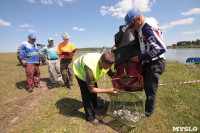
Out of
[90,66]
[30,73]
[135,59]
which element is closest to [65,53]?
[30,73]

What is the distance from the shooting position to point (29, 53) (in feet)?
15.1

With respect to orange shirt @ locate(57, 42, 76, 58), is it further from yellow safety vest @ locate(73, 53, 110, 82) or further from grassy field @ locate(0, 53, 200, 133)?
yellow safety vest @ locate(73, 53, 110, 82)

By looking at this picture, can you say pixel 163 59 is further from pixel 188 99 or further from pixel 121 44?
pixel 188 99

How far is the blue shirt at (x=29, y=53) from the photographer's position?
451cm

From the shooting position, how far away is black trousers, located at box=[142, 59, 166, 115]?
2.48m

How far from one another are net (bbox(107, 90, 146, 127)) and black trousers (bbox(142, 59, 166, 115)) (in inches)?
13.3

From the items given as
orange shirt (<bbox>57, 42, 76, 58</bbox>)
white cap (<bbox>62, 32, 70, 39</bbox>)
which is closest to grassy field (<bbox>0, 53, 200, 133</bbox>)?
orange shirt (<bbox>57, 42, 76, 58</bbox>)

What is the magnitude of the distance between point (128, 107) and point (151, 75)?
987 mm

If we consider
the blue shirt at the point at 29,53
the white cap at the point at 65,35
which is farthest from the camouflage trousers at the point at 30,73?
the white cap at the point at 65,35

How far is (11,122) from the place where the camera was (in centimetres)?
296

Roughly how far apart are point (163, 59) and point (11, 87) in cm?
650

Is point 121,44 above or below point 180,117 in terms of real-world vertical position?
above

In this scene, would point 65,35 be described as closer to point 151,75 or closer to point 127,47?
point 127,47

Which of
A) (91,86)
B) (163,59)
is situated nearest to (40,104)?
(91,86)
